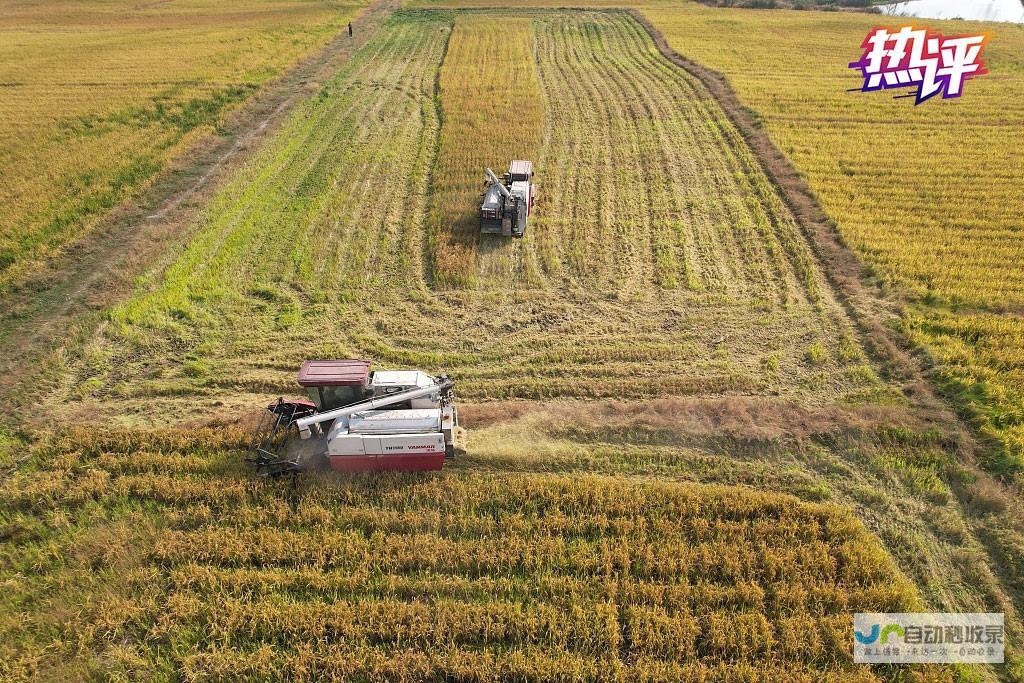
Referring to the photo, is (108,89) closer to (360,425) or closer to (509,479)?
(360,425)

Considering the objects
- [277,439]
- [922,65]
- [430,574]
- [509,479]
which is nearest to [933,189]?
[922,65]

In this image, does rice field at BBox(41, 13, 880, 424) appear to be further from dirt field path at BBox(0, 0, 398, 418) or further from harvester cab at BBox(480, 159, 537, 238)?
dirt field path at BBox(0, 0, 398, 418)

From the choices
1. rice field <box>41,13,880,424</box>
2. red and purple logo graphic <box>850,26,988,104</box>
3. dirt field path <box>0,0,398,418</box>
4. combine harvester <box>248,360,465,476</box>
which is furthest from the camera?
red and purple logo graphic <box>850,26,988,104</box>

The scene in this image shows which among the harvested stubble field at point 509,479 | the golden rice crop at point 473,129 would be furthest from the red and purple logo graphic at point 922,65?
the golden rice crop at point 473,129

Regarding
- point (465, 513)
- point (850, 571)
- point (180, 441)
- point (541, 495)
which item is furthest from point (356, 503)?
point (850, 571)

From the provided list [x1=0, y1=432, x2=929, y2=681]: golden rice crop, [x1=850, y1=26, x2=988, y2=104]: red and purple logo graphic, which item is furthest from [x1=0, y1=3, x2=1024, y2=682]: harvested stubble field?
[x1=850, y1=26, x2=988, y2=104]: red and purple logo graphic

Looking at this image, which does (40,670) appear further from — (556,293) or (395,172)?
(395,172)
